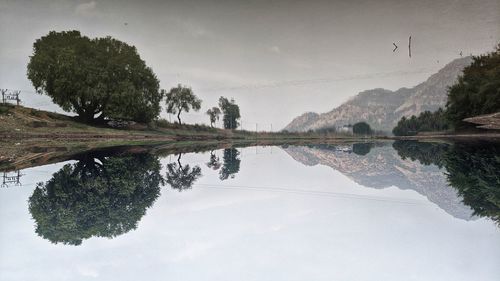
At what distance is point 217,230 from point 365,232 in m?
1.80

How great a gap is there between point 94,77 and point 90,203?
37.0 m

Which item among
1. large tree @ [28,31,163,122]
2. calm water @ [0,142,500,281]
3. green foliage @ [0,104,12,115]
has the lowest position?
calm water @ [0,142,500,281]

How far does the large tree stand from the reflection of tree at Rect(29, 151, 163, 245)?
107 ft

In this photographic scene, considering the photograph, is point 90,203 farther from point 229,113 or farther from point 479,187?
point 229,113

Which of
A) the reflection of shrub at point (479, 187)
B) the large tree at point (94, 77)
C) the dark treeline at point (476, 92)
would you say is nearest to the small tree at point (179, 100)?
the large tree at point (94, 77)

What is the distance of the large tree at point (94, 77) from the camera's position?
38.7 meters

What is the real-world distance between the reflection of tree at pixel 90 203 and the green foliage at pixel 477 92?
34302 mm

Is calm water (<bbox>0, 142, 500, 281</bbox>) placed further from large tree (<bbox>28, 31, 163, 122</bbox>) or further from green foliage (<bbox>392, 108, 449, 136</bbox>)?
green foliage (<bbox>392, 108, 449, 136</bbox>)

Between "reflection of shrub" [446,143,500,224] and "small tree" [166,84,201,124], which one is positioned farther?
"small tree" [166,84,201,124]

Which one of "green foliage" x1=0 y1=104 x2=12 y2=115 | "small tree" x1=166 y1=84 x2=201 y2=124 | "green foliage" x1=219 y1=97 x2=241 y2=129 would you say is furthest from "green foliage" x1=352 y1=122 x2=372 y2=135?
"green foliage" x1=0 y1=104 x2=12 y2=115

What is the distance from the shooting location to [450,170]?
34.8 ft

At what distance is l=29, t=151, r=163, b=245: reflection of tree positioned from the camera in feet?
15.4

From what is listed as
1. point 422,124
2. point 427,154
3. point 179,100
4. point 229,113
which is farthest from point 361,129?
point 427,154

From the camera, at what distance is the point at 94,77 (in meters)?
39.6
